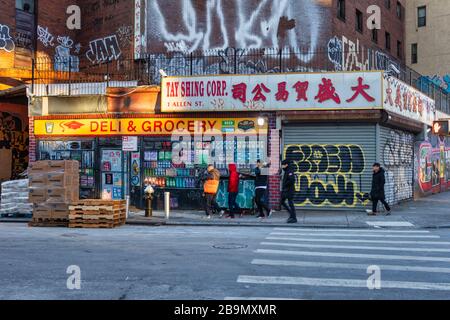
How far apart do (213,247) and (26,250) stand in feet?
12.1

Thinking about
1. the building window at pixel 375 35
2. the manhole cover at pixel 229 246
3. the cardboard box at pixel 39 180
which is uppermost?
the building window at pixel 375 35

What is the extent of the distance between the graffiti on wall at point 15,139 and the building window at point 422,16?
31549mm

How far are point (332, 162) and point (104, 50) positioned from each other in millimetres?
13587

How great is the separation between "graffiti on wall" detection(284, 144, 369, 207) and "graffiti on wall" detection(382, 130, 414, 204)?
5.24 feet

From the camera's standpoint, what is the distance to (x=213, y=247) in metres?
10.4

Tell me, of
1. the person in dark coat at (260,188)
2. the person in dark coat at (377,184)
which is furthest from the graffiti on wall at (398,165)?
the person in dark coat at (260,188)

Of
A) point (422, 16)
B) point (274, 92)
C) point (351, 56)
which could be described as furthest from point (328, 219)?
point (422, 16)

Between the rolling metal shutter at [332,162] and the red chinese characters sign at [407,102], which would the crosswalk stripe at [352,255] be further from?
the red chinese characters sign at [407,102]

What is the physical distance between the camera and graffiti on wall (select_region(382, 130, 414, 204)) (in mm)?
20062

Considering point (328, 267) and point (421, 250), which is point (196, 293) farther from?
point (421, 250)

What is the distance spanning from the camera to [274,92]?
18297 millimetres

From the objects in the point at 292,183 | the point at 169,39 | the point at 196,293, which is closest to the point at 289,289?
the point at 196,293

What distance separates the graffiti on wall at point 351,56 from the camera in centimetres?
2425

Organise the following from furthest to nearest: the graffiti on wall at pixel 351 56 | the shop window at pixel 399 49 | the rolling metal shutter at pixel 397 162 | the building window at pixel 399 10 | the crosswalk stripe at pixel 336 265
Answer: the building window at pixel 399 10 → the shop window at pixel 399 49 → the graffiti on wall at pixel 351 56 → the rolling metal shutter at pixel 397 162 → the crosswalk stripe at pixel 336 265
